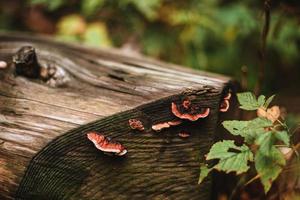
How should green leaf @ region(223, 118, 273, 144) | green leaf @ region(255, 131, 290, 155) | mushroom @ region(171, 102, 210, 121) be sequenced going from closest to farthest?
1. green leaf @ region(255, 131, 290, 155)
2. green leaf @ region(223, 118, 273, 144)
3. mushroom @ region(171, 102, 210, 121)

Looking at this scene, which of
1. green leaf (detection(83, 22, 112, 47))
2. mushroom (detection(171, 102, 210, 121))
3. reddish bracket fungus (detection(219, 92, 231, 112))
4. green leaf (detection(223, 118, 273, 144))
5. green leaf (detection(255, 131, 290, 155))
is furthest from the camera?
green leaf (detection(83, 22, 112, 47))

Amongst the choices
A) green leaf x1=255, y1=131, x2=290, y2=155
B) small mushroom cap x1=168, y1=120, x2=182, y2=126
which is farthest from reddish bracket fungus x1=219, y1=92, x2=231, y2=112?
green leaf x1=255, y1=131, x2=290, y2=155

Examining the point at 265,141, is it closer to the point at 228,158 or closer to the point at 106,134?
the point at 228,158

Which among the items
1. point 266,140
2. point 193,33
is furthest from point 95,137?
point 193,33

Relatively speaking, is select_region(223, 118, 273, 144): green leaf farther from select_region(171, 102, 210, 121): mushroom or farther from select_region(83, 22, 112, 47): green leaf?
select_region(83, 22, 112, 47): green leaf

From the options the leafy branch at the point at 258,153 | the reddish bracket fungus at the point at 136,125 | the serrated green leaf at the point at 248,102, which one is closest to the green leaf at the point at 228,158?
the leafy branch at the point at 258,153

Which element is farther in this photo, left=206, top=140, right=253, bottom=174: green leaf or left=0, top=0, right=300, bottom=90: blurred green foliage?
left=0, top=0, right=300, bottom=90: blurred green foliage
